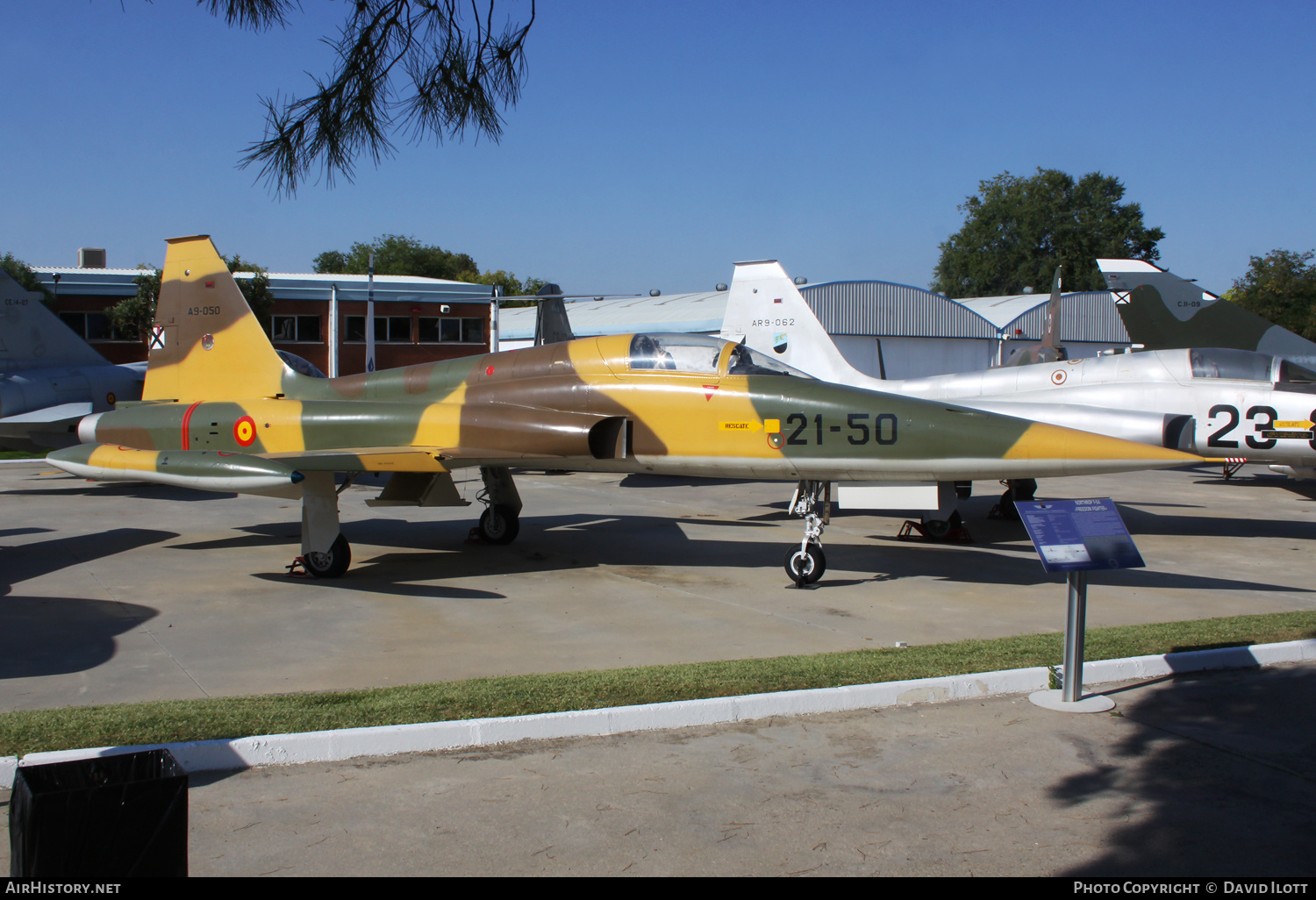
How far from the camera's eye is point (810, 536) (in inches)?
376

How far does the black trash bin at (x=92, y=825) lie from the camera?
265 cm

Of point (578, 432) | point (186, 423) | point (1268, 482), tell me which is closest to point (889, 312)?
point (1268, 482)

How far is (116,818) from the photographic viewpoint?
2721 millimetres

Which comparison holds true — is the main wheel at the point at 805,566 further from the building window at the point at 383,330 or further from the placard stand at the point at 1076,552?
the building window at the point at 383,330

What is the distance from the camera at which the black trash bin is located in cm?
265

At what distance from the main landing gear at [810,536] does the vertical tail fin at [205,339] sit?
6.92 meters

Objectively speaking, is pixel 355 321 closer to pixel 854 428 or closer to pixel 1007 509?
pixel 1007 509

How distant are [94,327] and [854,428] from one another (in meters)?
39.5

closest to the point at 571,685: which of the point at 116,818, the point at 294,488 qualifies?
the point at 116,818

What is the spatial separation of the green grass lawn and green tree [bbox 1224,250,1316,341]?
4330cm

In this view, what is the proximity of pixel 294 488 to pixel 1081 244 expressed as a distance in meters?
90.2
